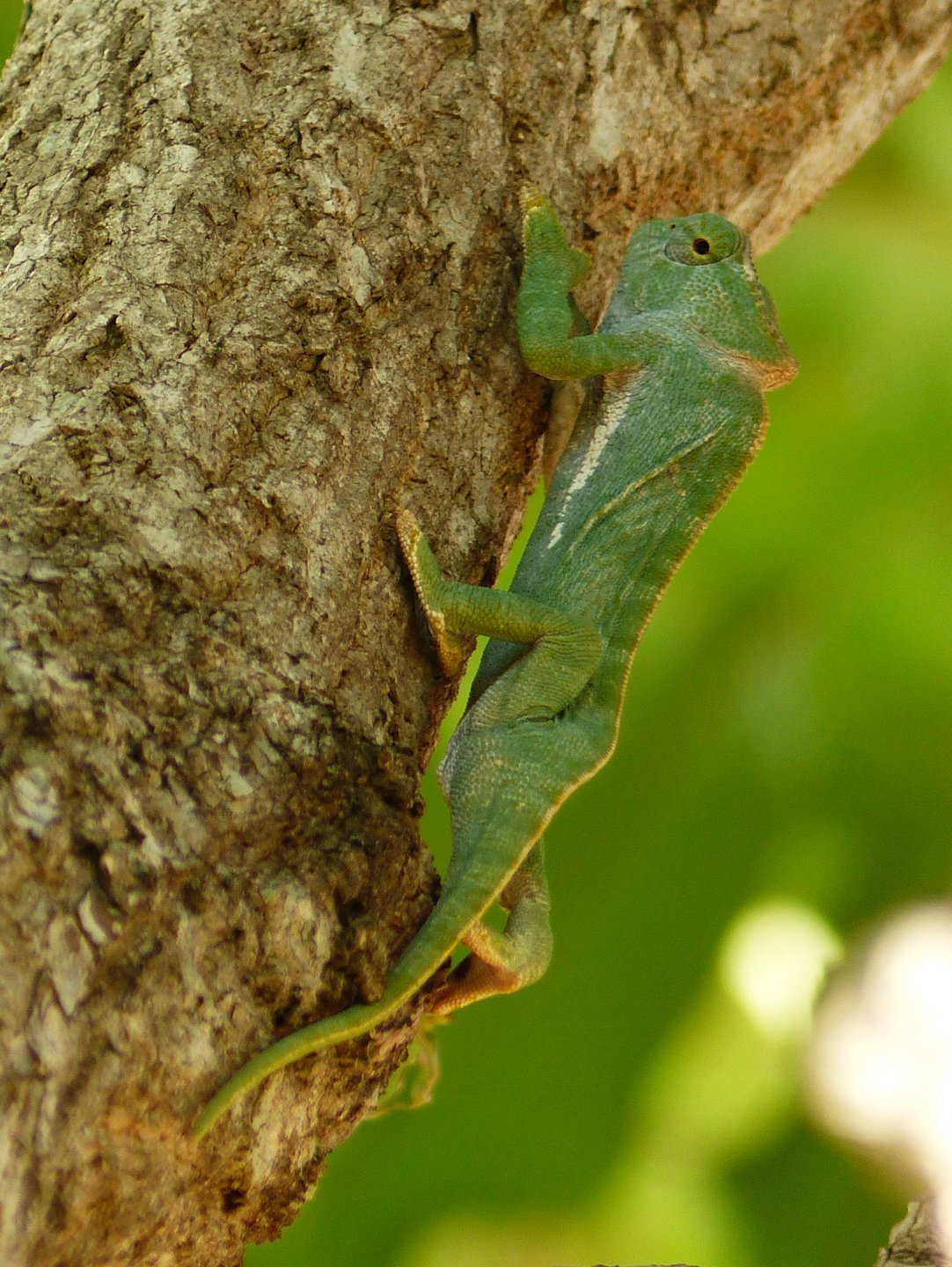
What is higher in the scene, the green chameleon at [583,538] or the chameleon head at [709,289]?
the chameleon head at [709,289]

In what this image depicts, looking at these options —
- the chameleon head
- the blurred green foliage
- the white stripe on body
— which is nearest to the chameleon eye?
the chameleon head

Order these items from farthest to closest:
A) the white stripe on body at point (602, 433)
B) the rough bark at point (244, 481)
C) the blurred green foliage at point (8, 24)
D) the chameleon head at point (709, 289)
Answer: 1. the blurred green foliage at point (8, 24)
2. the chameleon head at point (709, 289)
3. the white stripe on body at point (602, 433)
4. the rough bark at point (244, 481)

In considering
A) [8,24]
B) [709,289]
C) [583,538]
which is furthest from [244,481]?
[8,24]

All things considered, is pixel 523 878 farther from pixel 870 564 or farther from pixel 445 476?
pixel 870 564

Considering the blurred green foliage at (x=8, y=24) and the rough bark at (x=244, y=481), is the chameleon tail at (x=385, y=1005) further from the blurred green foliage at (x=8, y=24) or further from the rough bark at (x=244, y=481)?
the blurred green foliage at (x=8, y=24)

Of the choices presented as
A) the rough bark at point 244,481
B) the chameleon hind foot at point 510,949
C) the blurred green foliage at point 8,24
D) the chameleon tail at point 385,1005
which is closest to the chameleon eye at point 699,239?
the rough bark at point 244,481

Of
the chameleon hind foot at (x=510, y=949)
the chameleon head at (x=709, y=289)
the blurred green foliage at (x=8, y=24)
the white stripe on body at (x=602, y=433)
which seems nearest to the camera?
the chameleon hind foot at (x=510, y=949)

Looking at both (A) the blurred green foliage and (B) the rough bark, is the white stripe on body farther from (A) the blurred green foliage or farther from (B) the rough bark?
(A) the blurred green foliage

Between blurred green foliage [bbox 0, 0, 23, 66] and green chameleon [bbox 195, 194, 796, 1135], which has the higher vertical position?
green chameleon [bbox 195, 194, 796, 1135]

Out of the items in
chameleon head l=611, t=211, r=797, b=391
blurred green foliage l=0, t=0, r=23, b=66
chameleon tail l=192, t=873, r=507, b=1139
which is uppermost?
chameleon head l=611, t=211, r=797, b=391

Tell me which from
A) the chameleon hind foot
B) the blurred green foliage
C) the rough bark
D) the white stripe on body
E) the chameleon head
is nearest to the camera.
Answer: the rough bark
